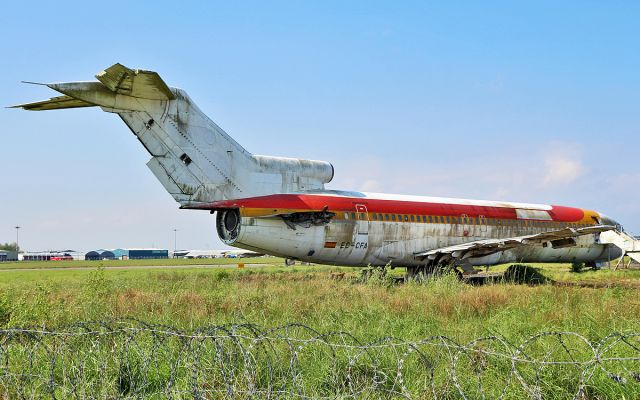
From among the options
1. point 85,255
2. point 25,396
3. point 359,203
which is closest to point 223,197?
point 359,203

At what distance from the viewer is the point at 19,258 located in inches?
5541

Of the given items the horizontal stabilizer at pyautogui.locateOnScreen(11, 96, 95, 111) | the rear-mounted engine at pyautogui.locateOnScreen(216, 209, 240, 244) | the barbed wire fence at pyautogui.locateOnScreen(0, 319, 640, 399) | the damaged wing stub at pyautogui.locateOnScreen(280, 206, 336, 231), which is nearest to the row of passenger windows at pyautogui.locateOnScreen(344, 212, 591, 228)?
the damaged wing stub at pyautogui.locateOnScreen(280, 206, 336, 231)

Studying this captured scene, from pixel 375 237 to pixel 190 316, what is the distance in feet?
39.4

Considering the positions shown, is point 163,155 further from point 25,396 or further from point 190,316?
point 25,396

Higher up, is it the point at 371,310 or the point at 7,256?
the point at 371,310

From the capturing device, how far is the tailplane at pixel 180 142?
18.6 m

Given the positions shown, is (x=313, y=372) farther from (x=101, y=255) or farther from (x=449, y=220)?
(x=101, y=255)

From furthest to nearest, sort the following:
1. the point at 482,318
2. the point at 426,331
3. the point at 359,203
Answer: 1. the point at 359,203
2. the point at 482,318
3. the point at 426,331

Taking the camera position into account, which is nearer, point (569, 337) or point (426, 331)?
point (569, 337)

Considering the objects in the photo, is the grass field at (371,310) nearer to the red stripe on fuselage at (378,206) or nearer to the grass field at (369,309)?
the grass field at (369,309)

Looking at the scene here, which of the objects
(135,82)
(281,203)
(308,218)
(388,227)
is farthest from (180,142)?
(388,227)

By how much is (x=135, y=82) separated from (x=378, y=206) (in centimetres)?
1077

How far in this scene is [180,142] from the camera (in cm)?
2031

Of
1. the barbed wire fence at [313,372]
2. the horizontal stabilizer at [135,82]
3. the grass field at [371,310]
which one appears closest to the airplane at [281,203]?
the horizontal stabilizer at [135,82]
